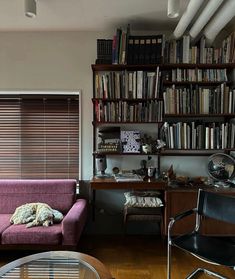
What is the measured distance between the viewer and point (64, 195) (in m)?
3.31

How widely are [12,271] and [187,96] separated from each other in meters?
2.46

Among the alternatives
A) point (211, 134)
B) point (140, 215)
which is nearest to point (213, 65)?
point (211, 134)

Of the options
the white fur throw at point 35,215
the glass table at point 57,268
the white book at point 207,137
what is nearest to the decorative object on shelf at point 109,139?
the white fur throw at point 35,215

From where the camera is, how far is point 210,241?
2320 millimetres

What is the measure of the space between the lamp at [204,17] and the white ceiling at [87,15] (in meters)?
0.20

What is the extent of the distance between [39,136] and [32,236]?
1.38 meters

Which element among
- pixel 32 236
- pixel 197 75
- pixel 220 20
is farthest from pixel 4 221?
pixel 220 20

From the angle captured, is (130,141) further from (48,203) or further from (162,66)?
(48,203)

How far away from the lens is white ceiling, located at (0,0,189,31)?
2.80m

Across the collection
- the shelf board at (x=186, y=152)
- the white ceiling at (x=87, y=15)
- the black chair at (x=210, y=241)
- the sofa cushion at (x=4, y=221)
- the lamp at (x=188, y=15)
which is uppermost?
the white ceiling at (x=87, y=15)

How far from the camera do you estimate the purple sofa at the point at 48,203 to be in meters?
2.69

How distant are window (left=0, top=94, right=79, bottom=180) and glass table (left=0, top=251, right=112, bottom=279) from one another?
5.88 feet

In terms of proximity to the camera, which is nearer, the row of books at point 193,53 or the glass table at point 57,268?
the glass table at point 57,268

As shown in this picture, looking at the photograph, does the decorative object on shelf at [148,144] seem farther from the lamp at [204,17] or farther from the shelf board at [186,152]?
the lamp at [204,17]
